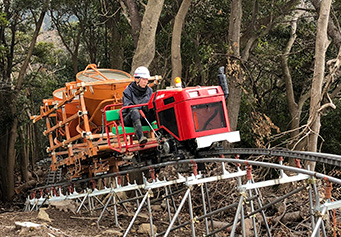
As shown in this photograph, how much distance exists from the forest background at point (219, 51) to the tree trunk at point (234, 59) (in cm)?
3

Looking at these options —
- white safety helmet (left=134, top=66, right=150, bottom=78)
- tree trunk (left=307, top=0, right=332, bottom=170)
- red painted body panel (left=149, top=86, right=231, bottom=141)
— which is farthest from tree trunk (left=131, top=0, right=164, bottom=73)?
tree trunk (left=307, top=0, right=332, bottom=170)

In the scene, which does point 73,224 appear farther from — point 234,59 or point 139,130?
point 234,59

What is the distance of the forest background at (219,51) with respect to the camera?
1528 centimetres

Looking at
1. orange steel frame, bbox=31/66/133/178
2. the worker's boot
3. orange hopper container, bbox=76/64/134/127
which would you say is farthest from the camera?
orange hopper container, bbox=76/64/134/127

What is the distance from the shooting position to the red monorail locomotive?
29.8 feet

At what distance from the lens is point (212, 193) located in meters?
14.7

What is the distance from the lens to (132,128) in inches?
420

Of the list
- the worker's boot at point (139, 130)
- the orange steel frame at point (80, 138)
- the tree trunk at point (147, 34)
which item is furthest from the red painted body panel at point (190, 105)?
the tree trunk at point (147, 34)

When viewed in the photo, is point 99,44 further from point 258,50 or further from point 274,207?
point 274,207

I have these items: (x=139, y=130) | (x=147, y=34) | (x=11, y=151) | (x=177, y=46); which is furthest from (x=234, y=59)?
(x=11, y=151)

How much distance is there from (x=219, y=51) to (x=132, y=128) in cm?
986

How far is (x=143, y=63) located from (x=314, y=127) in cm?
511

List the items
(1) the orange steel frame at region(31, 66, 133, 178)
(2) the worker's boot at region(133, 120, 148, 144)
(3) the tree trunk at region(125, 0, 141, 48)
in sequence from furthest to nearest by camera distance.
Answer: (3) the tree trunk at region(125, 0, 141, 48) < (1) the orange steel frame at region(31, 66, 133, 178) < (2) the worker's boot at region(133, 120, 148, 144)

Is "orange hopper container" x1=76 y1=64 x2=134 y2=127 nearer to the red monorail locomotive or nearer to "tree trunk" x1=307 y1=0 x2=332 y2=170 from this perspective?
the red monorail locomotive
